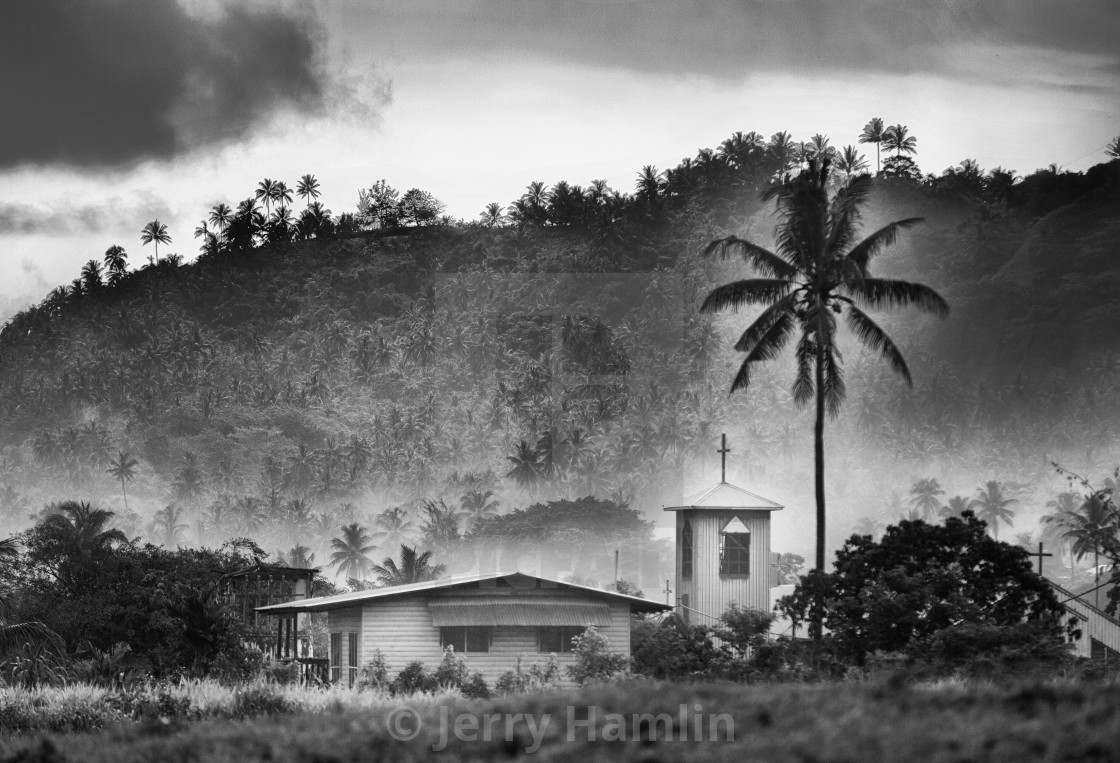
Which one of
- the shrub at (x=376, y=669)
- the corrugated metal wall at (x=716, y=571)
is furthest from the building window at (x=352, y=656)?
the corrugated metal wall at (x=716, y=571)

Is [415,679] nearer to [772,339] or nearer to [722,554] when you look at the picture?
[772,339]

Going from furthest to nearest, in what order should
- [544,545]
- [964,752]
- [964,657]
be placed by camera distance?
[544,545]
[964,657]
[964,752]

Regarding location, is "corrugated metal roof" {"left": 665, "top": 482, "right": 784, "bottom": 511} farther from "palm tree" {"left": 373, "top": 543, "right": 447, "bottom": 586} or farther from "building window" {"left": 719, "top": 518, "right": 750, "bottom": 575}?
"palm tree" {"left": 373, "top": 543, "right": 447, "bottom": 586}

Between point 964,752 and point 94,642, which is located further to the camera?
point 94,642

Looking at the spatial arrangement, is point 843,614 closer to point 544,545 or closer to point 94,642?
point 94,642

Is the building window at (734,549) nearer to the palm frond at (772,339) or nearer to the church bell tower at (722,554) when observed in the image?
the church bell tower at (722,554)

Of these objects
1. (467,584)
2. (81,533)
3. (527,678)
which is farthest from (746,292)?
(81,533)

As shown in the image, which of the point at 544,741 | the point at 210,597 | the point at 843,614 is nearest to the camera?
the point at 544,741

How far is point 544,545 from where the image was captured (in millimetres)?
178875

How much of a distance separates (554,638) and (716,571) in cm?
1285

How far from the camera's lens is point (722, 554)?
55656mm

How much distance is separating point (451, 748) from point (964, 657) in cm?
2385

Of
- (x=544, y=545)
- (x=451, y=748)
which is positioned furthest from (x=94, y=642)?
(x=544, y=545)

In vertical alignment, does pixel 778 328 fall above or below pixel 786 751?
above
